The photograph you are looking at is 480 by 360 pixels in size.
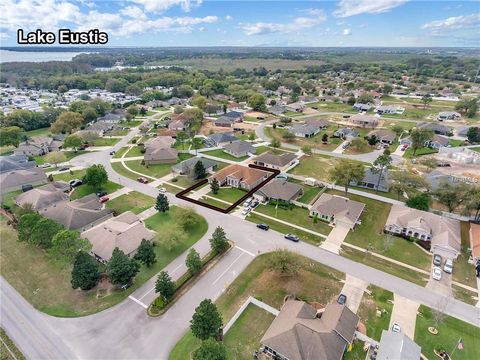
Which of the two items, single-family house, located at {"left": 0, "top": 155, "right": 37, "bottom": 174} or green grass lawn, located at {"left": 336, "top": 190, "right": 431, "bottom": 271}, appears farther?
single-family house, located at {"left": 0, "top": 155, "right": 37, "bottom": 174}

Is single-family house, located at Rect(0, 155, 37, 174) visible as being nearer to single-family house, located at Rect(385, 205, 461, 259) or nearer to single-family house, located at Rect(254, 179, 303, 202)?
single-family house, located at Rect(254, 179, 303, 202)

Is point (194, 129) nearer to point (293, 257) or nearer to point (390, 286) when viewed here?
point (293, 257)

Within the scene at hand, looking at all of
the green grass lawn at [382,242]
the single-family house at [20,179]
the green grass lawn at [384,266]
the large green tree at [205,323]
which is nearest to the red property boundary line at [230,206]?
the green grass lawn at [382,242]

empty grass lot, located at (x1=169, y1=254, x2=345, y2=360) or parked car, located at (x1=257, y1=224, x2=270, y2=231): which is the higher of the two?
parked car, located at (x1=257, y1=224, x2=270, y2=231)

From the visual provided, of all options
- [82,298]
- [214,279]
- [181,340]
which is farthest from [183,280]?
[82,298]

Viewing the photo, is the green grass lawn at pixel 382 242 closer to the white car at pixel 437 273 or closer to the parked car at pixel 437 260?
the parked car at pixel 437 260

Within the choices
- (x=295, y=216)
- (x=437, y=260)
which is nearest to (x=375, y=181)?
(x=295, y=216)

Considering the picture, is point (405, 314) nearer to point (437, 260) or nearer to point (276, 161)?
point (437, 260)

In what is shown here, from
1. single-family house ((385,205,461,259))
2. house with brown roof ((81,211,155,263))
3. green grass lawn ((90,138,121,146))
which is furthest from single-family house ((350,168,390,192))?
green grass lawn ((90,138,121,146))
